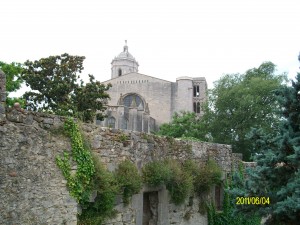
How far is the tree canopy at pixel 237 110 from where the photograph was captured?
32.0 m

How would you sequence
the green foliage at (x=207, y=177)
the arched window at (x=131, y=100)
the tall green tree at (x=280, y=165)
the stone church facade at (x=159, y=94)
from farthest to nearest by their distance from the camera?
the arched window at (x=131, y=100)
the stone church facade at (x=159, y=94)
the green foliage at (x=207, y=177)
the tall green tree at (x=280, y=165)

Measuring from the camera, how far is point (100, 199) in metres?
7.26

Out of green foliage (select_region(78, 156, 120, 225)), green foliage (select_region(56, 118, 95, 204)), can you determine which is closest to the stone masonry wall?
green foliage (select_region(56, 118, 95, 204))

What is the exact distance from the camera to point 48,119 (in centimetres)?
648

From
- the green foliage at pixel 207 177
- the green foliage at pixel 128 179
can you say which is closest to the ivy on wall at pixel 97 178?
the green foliage at pixel 128 179

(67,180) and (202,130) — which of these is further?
(202,130)

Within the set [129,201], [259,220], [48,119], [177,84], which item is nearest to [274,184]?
[129,201]

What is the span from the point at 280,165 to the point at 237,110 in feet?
84.0

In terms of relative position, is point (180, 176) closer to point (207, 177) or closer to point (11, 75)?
point (207, 177)

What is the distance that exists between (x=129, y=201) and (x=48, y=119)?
2926mm

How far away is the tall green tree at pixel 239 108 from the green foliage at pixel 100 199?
→ 24395mm

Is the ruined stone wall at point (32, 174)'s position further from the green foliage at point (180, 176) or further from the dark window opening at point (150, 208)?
the dark window opening at point (150, 208)

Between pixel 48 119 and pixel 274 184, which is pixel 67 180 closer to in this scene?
pixel 48 119

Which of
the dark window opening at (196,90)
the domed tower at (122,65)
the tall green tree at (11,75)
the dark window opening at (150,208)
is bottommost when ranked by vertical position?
the dark window opening at (150,208)
